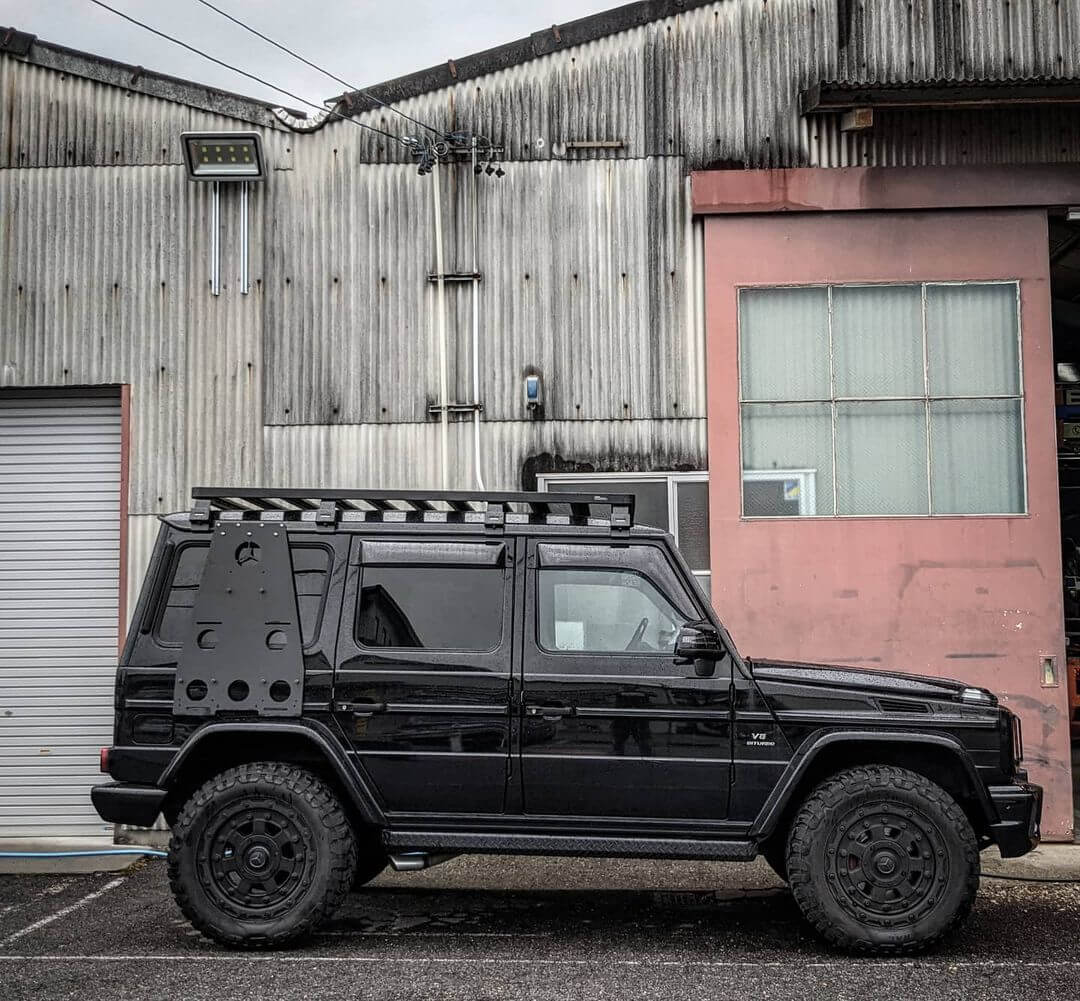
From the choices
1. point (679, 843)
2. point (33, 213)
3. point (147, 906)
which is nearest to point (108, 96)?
point (33, 213)

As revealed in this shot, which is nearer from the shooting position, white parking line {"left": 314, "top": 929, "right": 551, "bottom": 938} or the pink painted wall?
white parking line {"left": 314, "top": 929, "right": 551, "bottom": 938}

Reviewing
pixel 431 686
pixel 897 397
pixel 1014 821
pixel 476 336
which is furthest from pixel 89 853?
pixel 897 397

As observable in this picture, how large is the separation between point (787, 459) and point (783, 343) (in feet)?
3.26

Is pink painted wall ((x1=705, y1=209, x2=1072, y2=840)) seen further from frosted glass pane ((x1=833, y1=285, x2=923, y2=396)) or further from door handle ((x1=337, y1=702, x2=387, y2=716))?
door handle ((x1=337, y1=702, x2=387, y2=716))

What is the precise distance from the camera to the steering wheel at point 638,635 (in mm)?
6070

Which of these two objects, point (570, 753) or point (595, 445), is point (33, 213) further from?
point (570, 753)

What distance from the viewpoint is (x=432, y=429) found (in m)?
9.85

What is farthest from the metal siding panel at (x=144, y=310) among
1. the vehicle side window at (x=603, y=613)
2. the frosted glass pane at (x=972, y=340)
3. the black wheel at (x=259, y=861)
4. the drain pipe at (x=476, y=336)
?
the frosted glass pane at (x=972, y=340)

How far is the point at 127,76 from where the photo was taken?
10.0 m

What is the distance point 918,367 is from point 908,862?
517 centimetres

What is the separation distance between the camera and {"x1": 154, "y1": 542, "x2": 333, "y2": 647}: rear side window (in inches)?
242

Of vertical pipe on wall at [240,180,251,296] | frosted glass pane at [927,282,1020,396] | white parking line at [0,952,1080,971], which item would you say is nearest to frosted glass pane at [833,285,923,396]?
frosted glass pane at [927,282,1020,396]

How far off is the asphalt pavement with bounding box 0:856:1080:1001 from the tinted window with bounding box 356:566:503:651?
160cm

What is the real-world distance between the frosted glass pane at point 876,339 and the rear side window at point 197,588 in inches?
208
